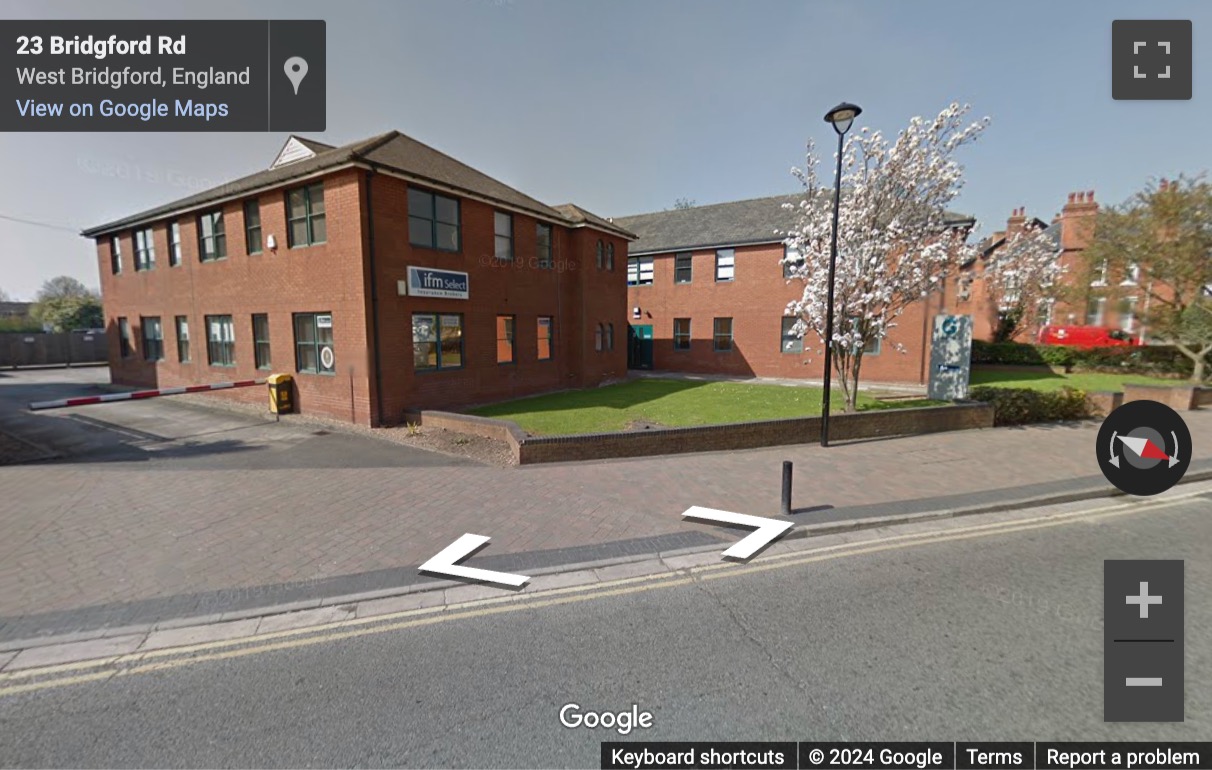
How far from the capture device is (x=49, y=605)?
3.93m

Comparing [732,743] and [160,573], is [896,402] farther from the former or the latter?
[160,573]

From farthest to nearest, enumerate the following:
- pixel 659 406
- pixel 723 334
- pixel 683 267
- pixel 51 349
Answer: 1. pixel 51 349
2. pixel 683 267
3. pixel 723 334
4. pixel 659 406

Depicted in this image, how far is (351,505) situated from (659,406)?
8167 millimetres

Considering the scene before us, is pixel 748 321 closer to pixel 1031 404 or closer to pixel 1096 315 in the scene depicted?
pixel 1031 404

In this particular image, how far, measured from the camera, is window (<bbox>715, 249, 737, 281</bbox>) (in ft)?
71.7

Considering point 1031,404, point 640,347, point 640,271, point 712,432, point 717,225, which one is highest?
point 717,225

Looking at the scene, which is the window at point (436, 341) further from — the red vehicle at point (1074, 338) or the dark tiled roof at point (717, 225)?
the red vehicle at point (1074, 338)

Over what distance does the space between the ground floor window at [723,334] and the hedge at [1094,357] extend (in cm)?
1156

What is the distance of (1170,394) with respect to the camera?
1362 centimetres

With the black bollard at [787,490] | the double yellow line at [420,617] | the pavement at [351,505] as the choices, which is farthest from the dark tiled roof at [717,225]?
the double yellow line at [420,617]

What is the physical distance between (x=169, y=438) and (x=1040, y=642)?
1385cm

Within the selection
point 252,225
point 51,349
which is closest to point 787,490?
point 252,225

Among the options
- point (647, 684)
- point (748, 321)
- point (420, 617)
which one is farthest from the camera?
point (748, 321)

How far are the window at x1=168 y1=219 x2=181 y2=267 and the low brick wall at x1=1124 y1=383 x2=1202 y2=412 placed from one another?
27814 millimetres
